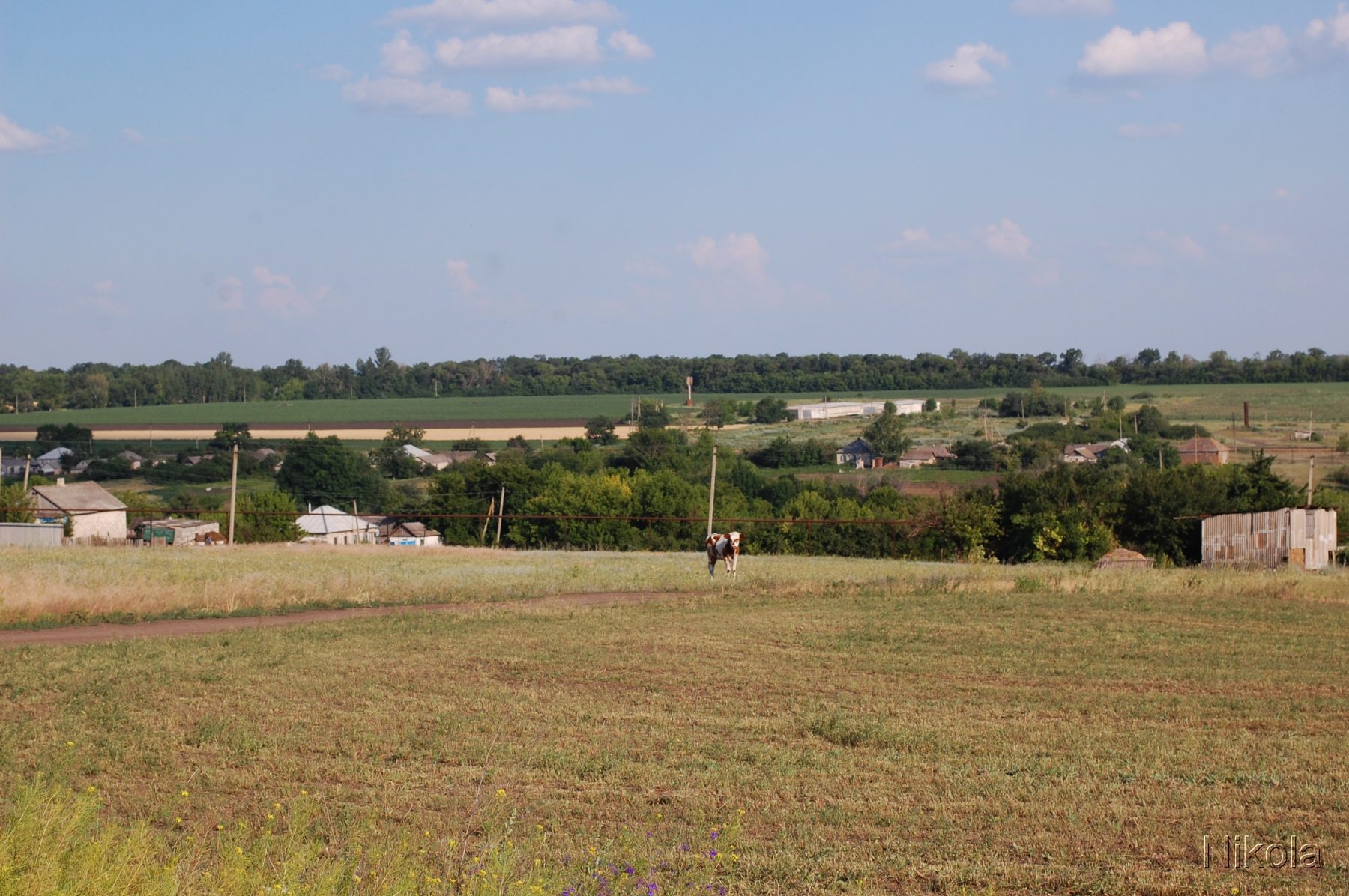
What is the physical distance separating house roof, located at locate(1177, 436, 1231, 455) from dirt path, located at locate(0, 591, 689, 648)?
62729 mm

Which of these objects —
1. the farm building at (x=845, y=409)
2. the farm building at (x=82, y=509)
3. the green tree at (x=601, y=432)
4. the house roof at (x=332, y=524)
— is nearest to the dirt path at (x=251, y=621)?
the farm building at (x=82, y=509)

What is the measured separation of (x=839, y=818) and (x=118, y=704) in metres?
7.19

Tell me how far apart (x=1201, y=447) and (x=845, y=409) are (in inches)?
1880

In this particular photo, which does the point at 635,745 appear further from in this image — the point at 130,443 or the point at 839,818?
the point at 130,443

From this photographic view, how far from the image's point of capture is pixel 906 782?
8508mm

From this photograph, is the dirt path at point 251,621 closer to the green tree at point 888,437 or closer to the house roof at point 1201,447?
the house roof at point 1201,447

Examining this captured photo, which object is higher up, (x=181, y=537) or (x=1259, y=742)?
(x=1259, y=742)

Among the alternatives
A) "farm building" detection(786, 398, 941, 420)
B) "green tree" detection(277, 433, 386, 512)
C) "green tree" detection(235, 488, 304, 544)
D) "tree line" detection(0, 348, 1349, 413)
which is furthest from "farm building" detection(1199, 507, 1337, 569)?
"tree line" detection(0, 348, 1349, 413)

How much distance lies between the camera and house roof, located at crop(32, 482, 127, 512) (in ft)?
176

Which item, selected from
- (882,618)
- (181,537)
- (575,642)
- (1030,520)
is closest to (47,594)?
(575,642)

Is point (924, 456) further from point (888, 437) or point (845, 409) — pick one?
point (845, 409)

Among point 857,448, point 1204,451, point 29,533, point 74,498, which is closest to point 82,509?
point 74,498

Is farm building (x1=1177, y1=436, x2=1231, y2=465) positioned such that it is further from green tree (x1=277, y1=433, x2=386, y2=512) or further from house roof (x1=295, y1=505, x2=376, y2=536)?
green tree (x1=277, y1=433, x2=386, y2=512)

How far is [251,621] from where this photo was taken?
1936cm
